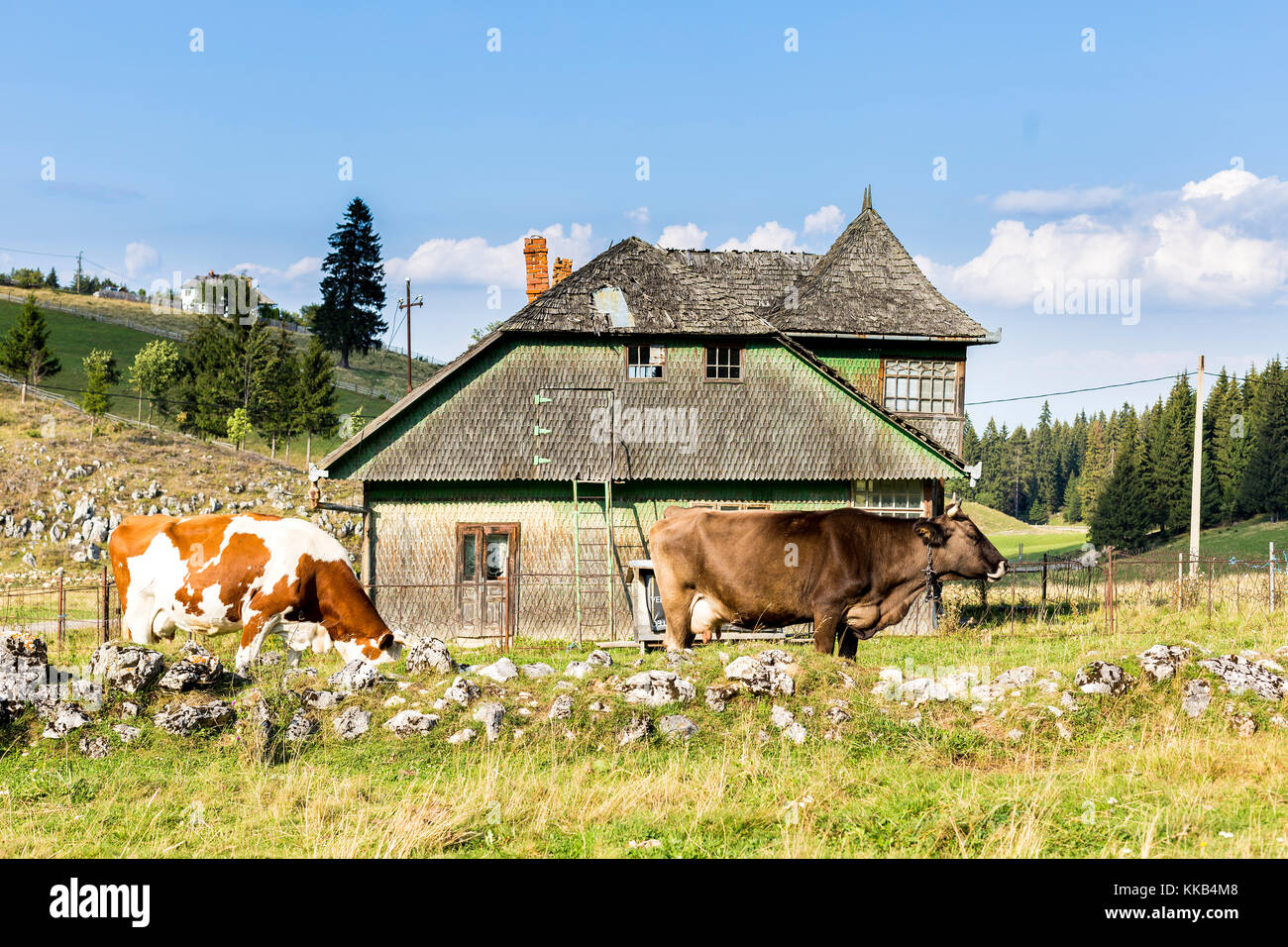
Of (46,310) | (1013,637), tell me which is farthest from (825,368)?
(46,310)

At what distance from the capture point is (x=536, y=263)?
26.4 m

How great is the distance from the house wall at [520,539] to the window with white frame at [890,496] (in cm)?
356

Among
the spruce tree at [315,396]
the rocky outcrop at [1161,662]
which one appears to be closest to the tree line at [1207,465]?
the spruce tree at [315,396]

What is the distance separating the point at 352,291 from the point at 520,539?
7991cm

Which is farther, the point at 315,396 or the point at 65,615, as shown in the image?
the point at 315,396

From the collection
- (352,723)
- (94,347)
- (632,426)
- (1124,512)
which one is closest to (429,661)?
(352,723)

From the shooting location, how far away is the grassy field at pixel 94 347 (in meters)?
66.4

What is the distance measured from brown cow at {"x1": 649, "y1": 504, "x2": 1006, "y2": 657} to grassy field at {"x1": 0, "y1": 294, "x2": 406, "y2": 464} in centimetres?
5365

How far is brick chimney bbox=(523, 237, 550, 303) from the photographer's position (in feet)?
86.5

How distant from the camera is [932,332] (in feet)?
77.1

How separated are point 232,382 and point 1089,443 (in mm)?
109484

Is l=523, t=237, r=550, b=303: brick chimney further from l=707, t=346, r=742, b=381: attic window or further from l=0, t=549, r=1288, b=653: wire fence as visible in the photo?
l=0, t=549, r=1288, b=653: wire fence

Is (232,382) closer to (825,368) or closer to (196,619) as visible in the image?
(825,368)

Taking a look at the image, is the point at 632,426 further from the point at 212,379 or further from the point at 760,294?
the point at 212,379
